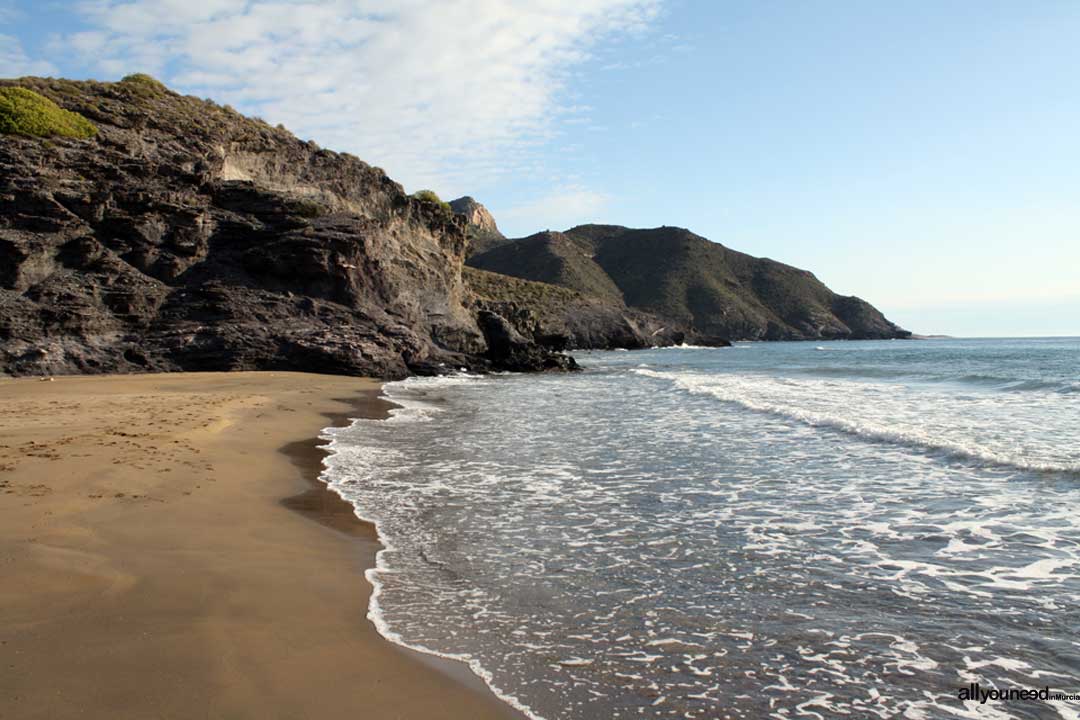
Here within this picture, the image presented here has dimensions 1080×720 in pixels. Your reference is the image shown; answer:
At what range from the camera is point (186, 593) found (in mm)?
4781

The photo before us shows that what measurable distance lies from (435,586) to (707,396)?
17514 millimetres

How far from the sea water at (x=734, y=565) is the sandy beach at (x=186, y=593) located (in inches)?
16.6

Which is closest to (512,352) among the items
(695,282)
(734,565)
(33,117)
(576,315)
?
(33,117)

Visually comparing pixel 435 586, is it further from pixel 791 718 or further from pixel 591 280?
pixel 591 280

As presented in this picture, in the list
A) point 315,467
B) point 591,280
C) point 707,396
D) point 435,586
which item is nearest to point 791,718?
point 435,586

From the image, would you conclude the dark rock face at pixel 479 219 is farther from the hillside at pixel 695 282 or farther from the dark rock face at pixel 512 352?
the dark rock face at pixel 512 352

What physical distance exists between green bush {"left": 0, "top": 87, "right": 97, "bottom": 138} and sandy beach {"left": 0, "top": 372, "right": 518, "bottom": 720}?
790 inches

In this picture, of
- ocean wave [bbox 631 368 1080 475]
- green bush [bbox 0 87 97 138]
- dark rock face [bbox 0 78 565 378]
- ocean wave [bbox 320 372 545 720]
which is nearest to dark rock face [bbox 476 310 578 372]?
dark rock face [bbox 0 78 565 378]

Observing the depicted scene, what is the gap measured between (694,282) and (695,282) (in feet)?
0.67

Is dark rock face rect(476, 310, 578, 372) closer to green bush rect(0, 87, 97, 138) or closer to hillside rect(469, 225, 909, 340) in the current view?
green bush rect(0, 87, 97, 138)

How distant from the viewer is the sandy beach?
3.49m

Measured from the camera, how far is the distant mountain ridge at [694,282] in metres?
123

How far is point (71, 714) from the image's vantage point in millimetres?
3188

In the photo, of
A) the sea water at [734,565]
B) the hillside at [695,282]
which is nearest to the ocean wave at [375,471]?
the sea water at [734,565]
